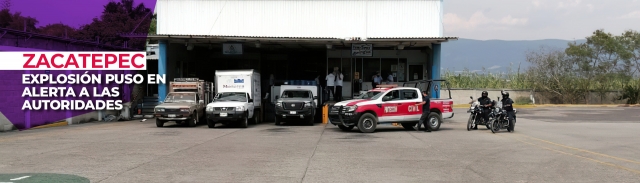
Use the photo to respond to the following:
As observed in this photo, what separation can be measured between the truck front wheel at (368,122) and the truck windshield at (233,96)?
21.3 feet

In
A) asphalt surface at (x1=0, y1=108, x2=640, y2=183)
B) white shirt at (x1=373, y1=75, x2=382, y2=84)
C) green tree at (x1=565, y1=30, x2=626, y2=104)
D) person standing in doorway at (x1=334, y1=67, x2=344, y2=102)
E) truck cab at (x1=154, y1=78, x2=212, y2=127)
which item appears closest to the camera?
asphalt surface at (x1=0, y1=108, x2=640, y2=183)

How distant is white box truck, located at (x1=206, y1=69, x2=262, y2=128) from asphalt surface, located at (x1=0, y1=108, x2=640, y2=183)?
4.31 metres

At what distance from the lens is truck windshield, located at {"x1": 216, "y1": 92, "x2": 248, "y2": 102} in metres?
25.5

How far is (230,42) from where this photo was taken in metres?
31.2

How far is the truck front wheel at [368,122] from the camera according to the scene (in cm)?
2122

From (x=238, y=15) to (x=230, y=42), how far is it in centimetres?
428

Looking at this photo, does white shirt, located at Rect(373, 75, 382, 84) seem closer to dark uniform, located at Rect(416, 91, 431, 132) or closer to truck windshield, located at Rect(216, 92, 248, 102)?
truck windshield, located at Rect(216, 92, 248, 102)

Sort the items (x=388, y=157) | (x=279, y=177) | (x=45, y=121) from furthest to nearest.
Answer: (x=45, y=121) < (x=388, y=157) < (x=279, y=177)

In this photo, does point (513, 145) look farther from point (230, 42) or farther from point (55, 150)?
point (230, 42)

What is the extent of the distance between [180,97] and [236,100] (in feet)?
8.41

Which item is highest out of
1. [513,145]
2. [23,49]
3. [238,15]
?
[238,15]

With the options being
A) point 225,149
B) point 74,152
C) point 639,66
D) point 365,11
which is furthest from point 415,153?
point 639,66

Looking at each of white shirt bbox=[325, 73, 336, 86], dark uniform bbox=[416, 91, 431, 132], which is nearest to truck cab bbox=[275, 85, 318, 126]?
white shirt bbox=[325, 73, 336, 86]

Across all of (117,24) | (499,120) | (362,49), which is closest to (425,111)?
(499,120)
